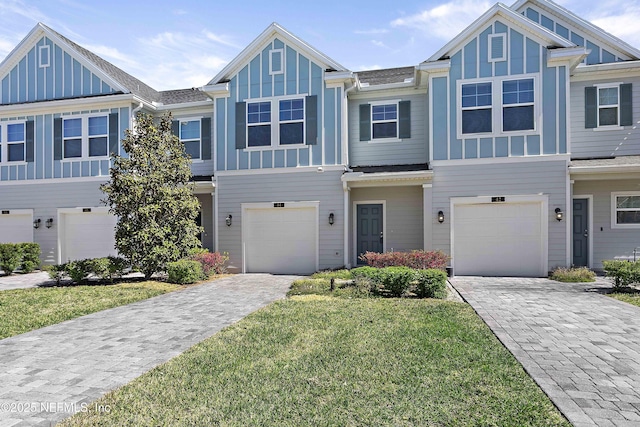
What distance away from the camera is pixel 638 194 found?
12.1 metres

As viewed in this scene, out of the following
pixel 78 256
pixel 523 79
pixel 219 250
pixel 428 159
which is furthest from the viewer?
pixel 78 256

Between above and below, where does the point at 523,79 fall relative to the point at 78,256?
above

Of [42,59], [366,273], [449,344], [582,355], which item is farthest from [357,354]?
[42,59]

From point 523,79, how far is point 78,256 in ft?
55.7

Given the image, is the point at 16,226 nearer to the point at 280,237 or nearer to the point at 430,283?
the point at 280,237

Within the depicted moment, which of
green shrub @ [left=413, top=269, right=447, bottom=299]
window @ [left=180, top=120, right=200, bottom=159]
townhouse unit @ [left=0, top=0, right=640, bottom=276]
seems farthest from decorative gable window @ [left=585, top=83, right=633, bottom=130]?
window @ [left=180, top=120, right=200, bottom=159]

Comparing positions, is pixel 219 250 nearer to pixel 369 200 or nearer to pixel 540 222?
pixel 369 200

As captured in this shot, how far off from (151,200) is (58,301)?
3748 mm

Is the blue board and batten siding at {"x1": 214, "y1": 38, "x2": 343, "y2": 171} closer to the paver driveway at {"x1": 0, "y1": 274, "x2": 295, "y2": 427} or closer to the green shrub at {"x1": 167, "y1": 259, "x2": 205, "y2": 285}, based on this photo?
the green shrub at {"x1": 167, "y1": 259, "x2": 205, "y2": 285}

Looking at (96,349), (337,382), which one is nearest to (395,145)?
(337,382)

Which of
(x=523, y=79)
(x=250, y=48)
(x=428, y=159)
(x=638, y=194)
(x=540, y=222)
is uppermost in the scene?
(x=250, y=48)

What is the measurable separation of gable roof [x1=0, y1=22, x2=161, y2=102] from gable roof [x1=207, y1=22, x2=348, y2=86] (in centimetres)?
397

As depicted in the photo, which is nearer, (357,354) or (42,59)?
(357,354)

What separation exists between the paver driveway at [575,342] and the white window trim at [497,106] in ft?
15.5
